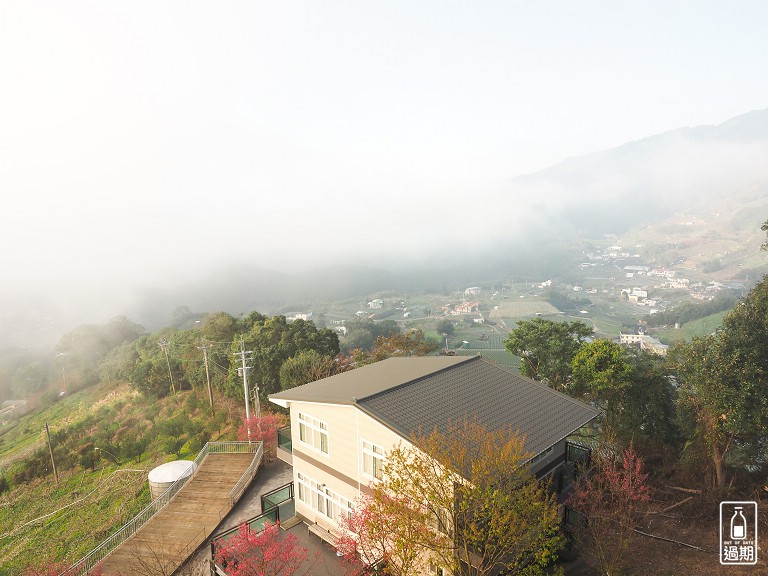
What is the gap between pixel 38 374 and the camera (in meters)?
78.4

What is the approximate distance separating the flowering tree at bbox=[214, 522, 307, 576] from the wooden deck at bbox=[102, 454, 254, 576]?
7.97 feet

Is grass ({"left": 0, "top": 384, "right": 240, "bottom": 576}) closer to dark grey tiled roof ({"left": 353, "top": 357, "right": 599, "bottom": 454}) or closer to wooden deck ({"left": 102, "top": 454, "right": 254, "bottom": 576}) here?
wooden deck ({"left": 102, "top": 454, "right": 254, "bottom": 576})

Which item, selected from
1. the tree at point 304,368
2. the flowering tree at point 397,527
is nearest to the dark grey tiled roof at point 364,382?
the flowering tree at point 397,527

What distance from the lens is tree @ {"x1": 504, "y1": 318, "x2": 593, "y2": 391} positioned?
22.3 m

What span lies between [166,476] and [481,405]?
51.6 feet

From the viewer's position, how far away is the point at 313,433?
14.9 meters

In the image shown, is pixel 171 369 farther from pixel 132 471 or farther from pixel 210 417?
pixel 132 471

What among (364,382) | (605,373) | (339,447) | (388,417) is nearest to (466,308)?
(605,373)

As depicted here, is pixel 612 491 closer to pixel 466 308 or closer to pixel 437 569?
pixel 437 569

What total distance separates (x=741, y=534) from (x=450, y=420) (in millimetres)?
10777

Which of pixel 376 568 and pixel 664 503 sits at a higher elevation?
pixel 376 568

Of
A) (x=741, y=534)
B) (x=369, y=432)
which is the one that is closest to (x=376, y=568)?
(x=369, y=432)

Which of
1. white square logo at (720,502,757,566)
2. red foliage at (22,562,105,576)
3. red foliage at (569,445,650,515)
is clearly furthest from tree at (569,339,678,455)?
red foliage at (22,562,105,576)

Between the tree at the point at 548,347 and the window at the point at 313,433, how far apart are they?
12.9 m
